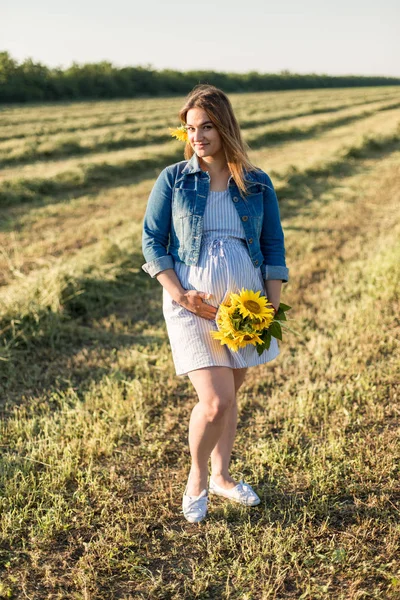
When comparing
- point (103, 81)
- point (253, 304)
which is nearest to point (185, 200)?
point (253, 304)

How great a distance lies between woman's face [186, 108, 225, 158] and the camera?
270 cm

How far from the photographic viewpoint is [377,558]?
8.74ft

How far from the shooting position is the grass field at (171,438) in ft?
8.68

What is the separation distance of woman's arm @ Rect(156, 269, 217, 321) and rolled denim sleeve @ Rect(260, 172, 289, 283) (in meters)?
0.40

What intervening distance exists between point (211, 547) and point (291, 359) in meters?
2.23

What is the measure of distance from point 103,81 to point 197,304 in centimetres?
5051

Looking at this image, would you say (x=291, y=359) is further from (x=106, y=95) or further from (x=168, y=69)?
(x=168, y=69)

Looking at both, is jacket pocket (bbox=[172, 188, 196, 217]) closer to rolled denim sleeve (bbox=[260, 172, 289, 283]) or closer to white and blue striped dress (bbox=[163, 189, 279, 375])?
white and blue striped dress (bbox=[163, 189, 279, 375])

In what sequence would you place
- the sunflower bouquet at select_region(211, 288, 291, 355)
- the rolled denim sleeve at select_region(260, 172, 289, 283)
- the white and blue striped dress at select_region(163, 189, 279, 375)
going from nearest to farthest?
the sunflower bouquet at select_region(211, 288, 291, 355)
the white and blue striped dress at select_region(163, 189, 279, 375)
the rolled denim sleeve at select_region(260, 172, 289, 283)

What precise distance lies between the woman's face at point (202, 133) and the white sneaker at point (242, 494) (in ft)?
6.00

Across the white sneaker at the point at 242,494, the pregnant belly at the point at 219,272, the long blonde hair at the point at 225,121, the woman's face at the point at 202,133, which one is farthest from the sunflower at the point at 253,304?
the white sneaker at the point at 242,494

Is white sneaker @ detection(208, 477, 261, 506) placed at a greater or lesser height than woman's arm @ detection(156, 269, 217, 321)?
lesser

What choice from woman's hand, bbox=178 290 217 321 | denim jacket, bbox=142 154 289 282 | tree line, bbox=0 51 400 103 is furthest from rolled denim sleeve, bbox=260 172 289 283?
tree line, bbox=0 51 400 103

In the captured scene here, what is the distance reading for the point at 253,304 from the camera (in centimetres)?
270
